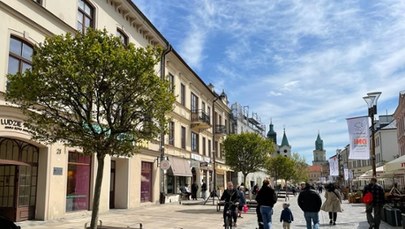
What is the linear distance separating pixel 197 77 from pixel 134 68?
26072 mm

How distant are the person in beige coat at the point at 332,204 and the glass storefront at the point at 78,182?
1038cm

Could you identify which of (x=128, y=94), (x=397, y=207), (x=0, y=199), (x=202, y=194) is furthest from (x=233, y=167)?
(x=128, y=94)

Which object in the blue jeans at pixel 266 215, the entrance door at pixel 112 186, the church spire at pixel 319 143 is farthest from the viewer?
the church spire at pixel 319 143

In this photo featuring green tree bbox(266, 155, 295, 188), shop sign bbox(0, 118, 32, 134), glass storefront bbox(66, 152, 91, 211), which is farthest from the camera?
green tree bbox(266, 155, 295, 188)

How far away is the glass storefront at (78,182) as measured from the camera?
1820 cm

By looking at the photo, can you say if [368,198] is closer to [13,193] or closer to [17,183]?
[17,183]

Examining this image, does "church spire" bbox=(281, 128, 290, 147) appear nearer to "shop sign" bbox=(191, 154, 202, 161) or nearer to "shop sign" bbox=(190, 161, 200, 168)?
"shop sign" bbox=(191, 154, 202, 161)

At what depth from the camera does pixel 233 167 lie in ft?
98.1

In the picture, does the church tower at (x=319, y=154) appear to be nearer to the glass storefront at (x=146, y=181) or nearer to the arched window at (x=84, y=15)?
the glass storefront at (x=146, y=181)

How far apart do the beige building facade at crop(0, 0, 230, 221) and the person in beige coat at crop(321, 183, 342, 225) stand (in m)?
8.08

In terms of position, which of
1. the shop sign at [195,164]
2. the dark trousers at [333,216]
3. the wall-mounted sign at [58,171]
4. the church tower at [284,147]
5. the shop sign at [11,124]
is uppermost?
the church tower at [284,147]

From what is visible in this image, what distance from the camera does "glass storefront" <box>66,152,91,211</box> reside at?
18.2m

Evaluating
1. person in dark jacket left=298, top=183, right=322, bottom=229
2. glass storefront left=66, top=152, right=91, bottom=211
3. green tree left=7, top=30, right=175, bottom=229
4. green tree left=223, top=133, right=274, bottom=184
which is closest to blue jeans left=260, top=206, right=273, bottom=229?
person in dark jacket left=298, top=183, right=322, bottom=229

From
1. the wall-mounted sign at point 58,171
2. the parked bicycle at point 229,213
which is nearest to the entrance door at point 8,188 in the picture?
the wall-mounted sign at point 58,171
